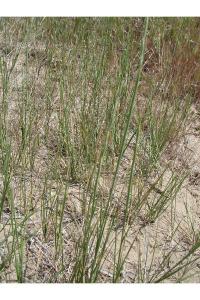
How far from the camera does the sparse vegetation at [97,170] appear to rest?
1.54 meters

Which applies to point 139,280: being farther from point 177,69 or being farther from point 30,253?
point 177,69

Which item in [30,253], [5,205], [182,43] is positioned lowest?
[30,253]

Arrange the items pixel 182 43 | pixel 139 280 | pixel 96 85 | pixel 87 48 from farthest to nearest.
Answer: pixel 182 43, pixel 87 48, pixel 96 85, pixel 139 280

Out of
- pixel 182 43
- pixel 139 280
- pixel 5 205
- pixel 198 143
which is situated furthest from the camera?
pixel 182 43

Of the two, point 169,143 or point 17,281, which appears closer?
point 17,281

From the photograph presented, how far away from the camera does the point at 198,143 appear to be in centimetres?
253

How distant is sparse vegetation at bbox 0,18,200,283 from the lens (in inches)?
60.7

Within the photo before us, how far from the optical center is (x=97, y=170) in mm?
2123

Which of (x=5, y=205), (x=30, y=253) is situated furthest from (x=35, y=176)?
(x=30, y=253)

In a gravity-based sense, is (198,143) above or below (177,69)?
below

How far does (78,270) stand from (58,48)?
5.52 feet
